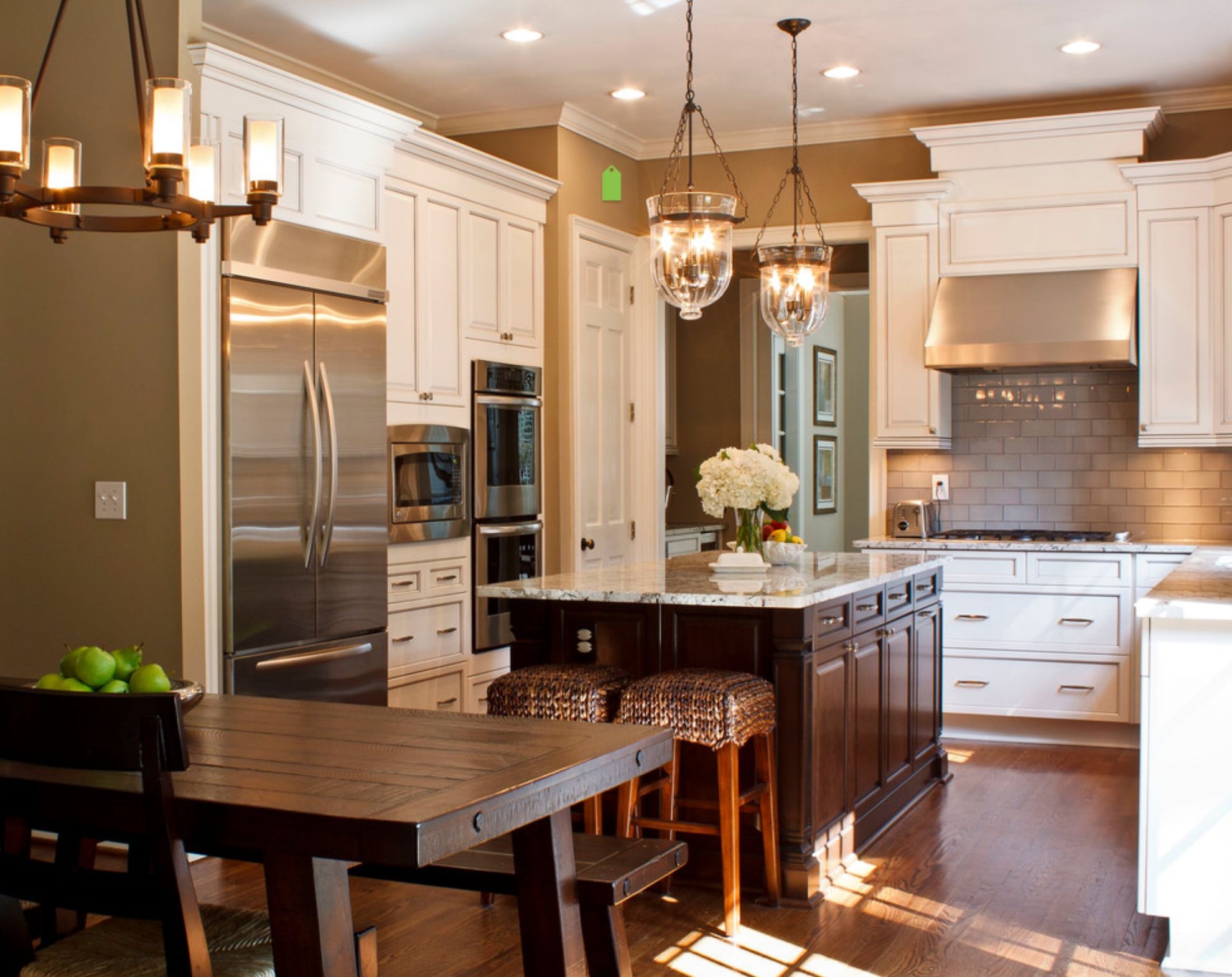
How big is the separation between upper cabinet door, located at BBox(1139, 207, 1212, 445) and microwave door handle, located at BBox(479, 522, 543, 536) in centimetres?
272

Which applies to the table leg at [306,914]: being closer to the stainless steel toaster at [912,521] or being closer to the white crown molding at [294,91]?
the white crown molding at [294,91]

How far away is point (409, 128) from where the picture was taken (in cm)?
484

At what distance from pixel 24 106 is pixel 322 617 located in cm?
223

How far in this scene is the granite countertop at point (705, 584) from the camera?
11.6ft

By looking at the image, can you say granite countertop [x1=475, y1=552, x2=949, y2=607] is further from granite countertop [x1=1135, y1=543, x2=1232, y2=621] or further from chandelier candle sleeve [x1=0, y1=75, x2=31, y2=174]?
chandelier candle sleeve [x1=0, y1=75, x2=31, y2=174]

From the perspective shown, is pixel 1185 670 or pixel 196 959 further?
pixel 1185 670

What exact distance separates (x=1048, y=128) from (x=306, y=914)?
5.06m

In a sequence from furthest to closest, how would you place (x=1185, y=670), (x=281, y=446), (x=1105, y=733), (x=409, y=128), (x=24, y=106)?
(x=1105, y=733), (x=409, y=128), (x=281, y=446), (x=1185, y=670), (x=24, y=106)

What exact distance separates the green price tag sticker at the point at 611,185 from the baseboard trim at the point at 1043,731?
2.94 metres

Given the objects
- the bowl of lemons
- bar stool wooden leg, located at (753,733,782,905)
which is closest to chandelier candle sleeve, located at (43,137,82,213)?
the bowl of lemons

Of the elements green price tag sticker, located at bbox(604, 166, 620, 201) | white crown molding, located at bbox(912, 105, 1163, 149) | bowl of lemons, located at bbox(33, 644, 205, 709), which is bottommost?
bowl of lemons, located at bbox(33, 644, 205, 709)

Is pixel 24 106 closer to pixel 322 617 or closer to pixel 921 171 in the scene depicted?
pixel 322 617

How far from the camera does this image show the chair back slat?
186cm

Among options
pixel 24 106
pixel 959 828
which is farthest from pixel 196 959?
pixel 959 828
